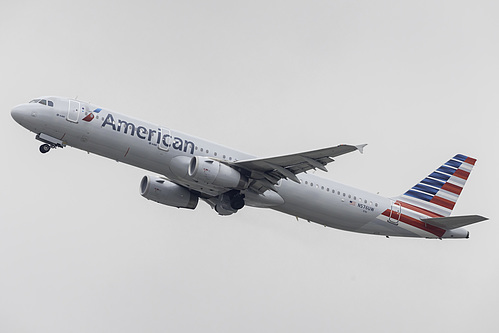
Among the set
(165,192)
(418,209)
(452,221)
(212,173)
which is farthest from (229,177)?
(452,221)

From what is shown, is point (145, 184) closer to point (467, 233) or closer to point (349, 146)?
point (349, 146)

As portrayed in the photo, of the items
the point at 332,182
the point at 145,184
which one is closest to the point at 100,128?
the point at 145,184

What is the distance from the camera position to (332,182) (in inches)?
1807

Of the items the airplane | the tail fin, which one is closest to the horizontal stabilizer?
the airplane

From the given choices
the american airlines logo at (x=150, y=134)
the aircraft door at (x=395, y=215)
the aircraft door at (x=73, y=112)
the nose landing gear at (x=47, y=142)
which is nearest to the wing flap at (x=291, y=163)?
the american airlines logo at (x=150, y=134)

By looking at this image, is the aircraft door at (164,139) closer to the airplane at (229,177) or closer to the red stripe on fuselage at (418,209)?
the airplane at (229,177)

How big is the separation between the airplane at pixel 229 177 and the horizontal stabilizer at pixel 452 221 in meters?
0.06

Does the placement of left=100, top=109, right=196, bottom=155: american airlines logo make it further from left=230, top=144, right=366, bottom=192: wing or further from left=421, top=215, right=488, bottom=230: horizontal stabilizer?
left=421, top=215, right=488, bottom=230: horizontal stabilizer

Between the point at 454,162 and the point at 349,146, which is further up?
the point at 454,162

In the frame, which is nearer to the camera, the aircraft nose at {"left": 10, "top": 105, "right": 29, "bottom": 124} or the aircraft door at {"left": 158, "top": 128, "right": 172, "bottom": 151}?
the aircraft nose at {"left": 10, "top": 105, "right": 29, "bottom": 124}

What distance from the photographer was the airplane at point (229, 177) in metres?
40.7

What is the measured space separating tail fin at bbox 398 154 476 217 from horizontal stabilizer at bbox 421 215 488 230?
181 cm

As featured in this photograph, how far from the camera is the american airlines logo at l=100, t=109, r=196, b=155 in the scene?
41062 mm

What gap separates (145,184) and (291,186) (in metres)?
9.12
